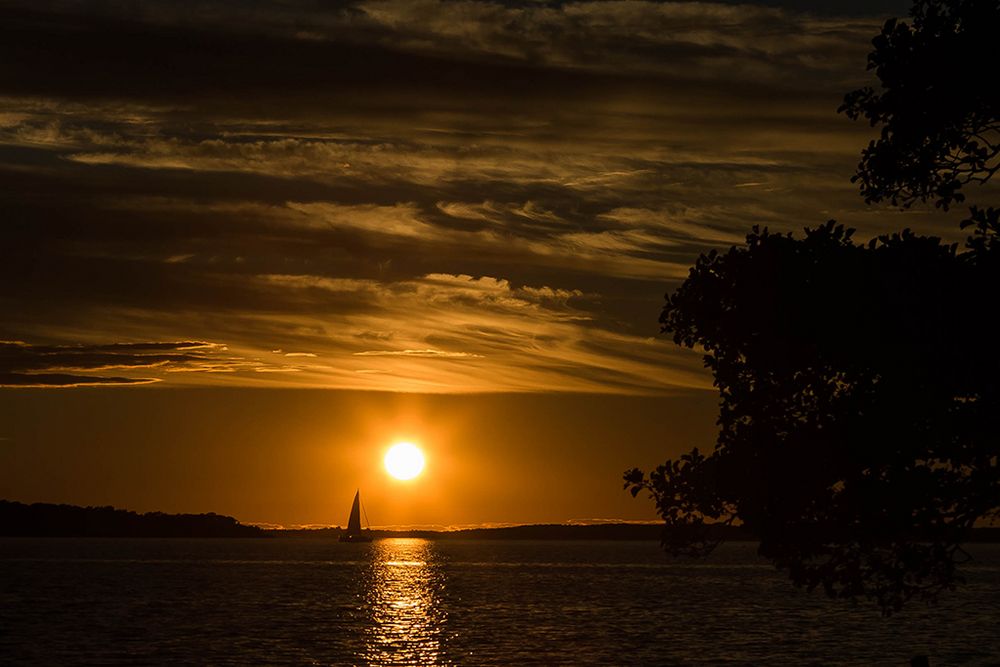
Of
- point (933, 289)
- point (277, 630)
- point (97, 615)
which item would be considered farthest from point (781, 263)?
point (97, 615)

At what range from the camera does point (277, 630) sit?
8100cm

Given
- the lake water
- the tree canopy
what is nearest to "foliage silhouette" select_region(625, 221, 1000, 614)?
the tree canopy

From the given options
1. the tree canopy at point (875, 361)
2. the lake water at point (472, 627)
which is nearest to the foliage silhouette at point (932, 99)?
the tree canopy at point (875, 361)

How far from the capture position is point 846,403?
25641mm

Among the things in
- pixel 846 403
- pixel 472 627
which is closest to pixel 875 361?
pixel 846 403

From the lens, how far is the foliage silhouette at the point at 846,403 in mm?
23953

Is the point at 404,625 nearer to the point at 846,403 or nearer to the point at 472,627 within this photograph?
the point at 472,627

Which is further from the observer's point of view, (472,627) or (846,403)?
(472,627)

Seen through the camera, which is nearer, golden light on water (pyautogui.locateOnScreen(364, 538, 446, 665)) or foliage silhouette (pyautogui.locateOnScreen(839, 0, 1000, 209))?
foliage silhouette (pyautogui.locateOnScreen(839, 0, 1000, 209))

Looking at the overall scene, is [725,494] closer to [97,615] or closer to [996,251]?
[996,251]

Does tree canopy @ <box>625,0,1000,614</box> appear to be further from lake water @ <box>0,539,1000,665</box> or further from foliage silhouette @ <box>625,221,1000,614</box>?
lake water @ <box>0,539,1000,665</box>

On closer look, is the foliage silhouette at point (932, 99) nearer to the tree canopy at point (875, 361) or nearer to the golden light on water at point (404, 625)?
the tree canopy at point (875, 361)

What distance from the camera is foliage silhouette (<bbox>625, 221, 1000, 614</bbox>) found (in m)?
24.0

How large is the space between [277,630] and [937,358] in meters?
63.4
